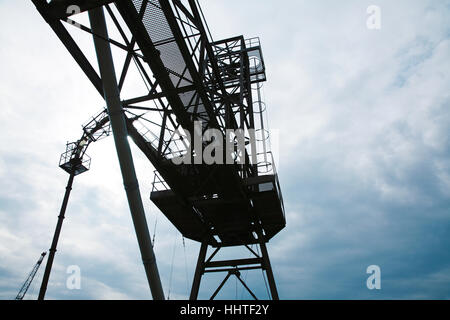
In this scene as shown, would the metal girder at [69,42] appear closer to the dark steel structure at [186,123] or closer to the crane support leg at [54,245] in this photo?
the dark steel structure at [186,123]

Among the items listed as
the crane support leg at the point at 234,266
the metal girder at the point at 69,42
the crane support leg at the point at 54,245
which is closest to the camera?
the metal girder at the point at 69,42

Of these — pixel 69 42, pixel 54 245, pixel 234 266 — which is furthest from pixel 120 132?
pixel 54 245

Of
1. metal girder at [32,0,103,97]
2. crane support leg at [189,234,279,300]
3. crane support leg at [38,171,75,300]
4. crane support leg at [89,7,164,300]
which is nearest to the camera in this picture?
metal girder at [32,0,103,97]

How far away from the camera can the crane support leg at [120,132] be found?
5973mm

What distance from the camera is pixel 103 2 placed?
5.58 meters

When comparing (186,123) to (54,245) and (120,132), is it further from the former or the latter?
(54,245)

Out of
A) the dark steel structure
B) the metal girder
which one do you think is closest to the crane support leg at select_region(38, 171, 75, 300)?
the dark steel structure

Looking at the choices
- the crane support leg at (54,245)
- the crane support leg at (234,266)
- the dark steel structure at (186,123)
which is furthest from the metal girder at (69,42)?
the crane support leg at (54,245)

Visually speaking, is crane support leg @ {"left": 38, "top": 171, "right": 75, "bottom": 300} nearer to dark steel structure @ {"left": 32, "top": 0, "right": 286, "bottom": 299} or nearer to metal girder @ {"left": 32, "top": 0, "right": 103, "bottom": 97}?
dark steel structure @ {"left": 32, "top": 0, "right": 286, "bottom": 299}

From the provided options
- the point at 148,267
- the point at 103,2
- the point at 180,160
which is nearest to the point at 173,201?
the point at 180,160

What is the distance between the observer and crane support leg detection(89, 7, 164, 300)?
235 inches

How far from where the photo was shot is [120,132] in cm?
620
